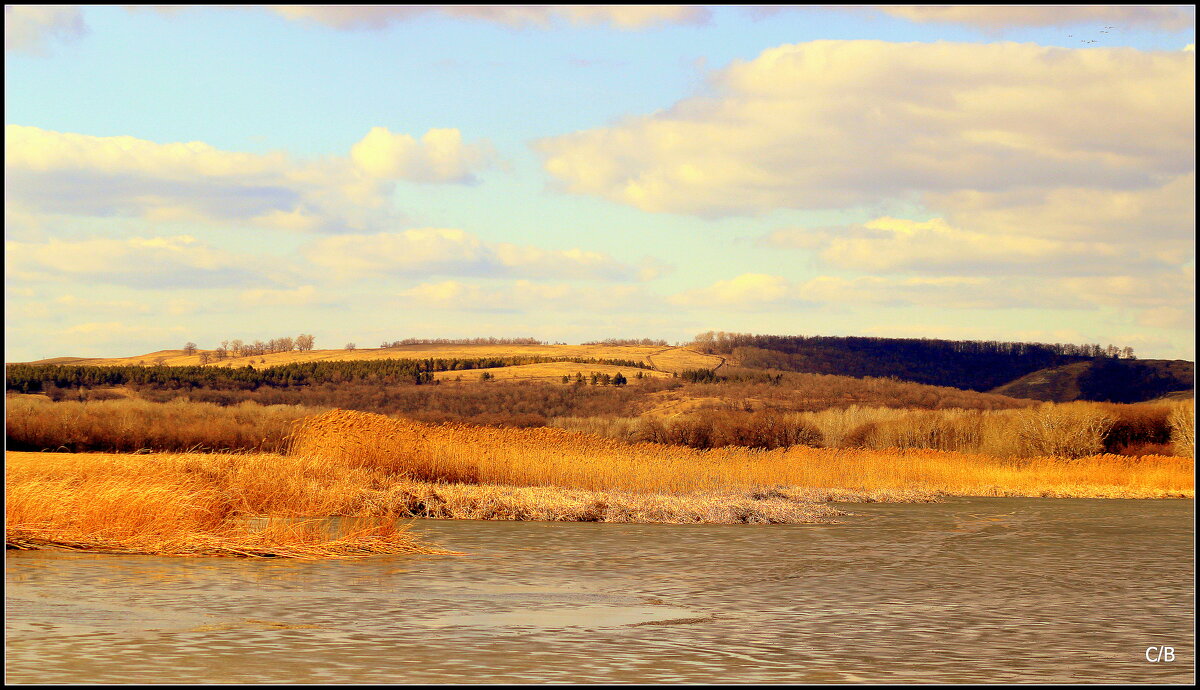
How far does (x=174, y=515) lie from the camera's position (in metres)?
20.2

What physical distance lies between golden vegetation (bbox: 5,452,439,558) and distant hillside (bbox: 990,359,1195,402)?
129m

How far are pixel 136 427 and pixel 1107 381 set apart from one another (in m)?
122

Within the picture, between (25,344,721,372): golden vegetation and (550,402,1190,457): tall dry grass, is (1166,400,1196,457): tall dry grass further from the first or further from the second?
(25,344,721,372): golden vegetation

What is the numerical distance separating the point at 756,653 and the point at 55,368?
96367 millimetres

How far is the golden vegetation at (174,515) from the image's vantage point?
62.0 ft

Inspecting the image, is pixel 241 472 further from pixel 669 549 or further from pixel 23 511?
pixel 669 549

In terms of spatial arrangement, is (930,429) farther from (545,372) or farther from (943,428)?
(545,372)

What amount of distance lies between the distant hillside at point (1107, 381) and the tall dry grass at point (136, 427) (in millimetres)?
106413

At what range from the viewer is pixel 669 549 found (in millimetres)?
21906

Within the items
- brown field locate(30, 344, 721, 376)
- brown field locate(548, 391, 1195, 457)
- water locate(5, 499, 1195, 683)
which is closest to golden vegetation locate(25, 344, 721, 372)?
brown field locate(30, 344, 721, 376)

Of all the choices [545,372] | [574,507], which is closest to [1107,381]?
[545,372]

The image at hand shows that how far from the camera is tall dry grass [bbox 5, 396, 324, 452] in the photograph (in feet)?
178

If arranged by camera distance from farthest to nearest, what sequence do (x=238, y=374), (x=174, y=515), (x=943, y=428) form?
(x=238, y=374)
(x=943, y=428)
(x=174, y=515)

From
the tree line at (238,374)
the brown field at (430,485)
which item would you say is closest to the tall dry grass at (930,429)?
the brown field at (430,485)
